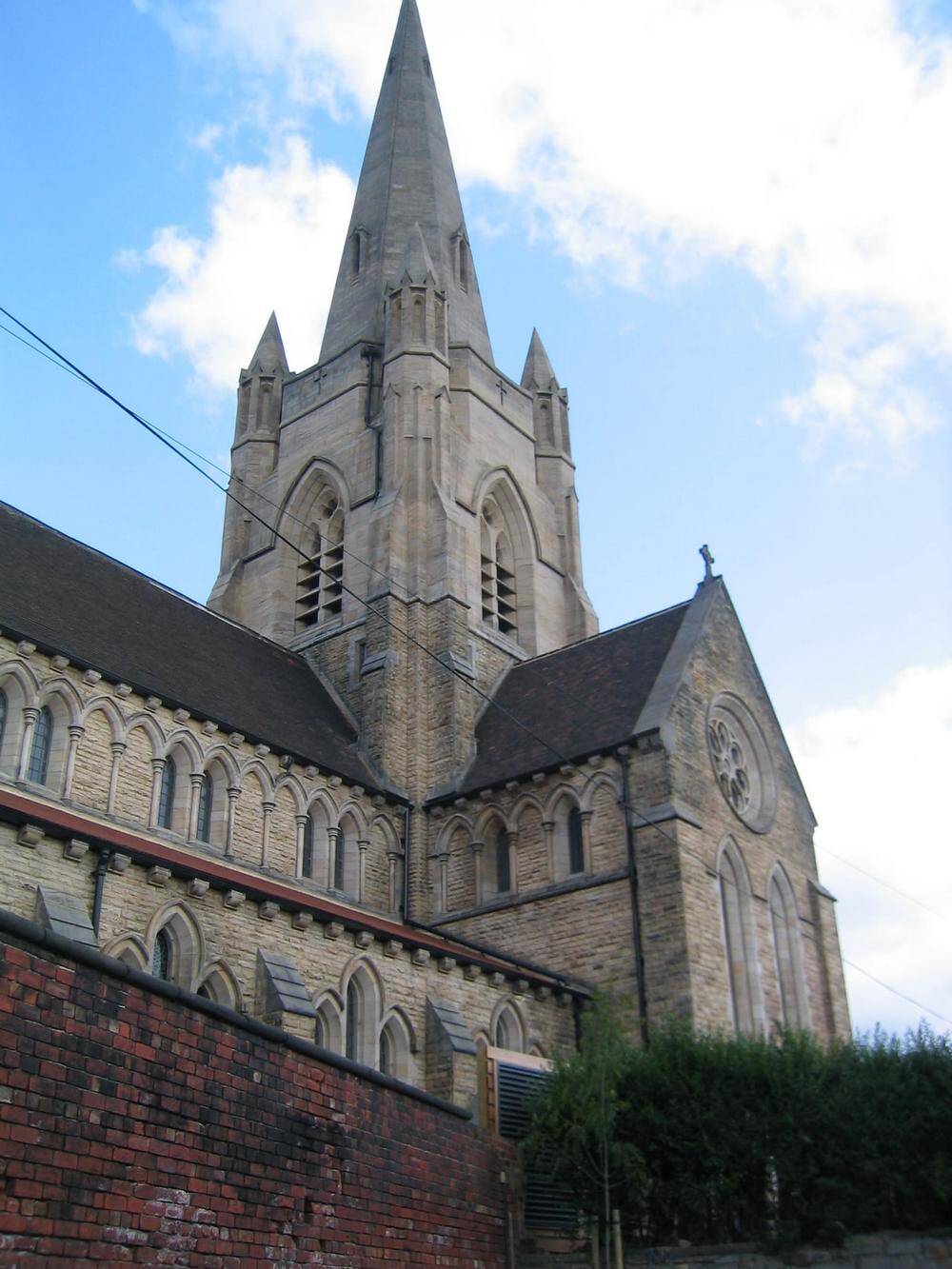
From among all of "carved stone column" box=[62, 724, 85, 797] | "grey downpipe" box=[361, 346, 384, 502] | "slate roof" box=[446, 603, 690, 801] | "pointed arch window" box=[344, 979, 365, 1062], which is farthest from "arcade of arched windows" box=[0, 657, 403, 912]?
"grey downpipe" box=[361, 346, 384, 502]

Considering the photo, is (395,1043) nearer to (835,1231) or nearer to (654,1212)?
(654,1212)

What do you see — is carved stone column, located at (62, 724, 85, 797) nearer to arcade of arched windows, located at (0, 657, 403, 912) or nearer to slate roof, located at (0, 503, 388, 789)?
arcade of arched windows, located at (0, 657, 403, 912)

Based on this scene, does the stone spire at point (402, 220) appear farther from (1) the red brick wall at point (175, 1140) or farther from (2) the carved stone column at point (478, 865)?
(1) the red brick wall at point (175, 1140)

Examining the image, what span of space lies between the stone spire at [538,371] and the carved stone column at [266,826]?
19.7 m

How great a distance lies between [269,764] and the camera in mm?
25156

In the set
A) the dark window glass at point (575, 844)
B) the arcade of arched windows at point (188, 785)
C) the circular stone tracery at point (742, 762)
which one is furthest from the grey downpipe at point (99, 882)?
the circular stone tracery at point (742, 762)

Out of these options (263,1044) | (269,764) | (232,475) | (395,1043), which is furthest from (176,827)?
(232,475)

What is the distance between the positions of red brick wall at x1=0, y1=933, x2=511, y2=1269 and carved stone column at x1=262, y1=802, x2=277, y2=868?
11.0 metres

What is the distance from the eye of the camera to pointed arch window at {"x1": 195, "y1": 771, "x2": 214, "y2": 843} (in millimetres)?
23641

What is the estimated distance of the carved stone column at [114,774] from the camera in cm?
2197

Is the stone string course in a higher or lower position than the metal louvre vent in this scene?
lower

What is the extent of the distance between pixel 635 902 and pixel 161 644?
10.3 meters

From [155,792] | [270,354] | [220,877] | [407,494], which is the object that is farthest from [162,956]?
[270,354]

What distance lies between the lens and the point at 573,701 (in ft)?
94.5
